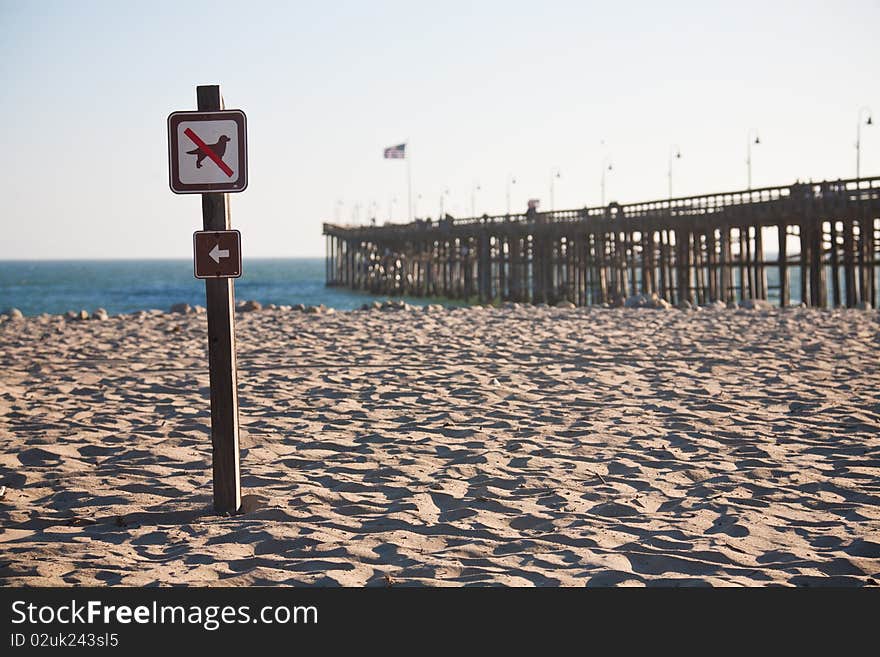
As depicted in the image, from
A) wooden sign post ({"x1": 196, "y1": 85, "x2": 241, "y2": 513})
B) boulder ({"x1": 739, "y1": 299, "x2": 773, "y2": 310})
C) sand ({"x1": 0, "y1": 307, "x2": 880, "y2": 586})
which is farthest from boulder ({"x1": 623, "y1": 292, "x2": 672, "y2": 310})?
wooden sign post ({"x1": 196, "y1": 85, "x2": 241, "y2": 513})

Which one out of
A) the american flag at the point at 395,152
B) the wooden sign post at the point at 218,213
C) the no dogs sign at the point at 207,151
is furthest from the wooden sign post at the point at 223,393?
the american flag at the point at 395,152

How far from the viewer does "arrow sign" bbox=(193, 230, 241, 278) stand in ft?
18.7

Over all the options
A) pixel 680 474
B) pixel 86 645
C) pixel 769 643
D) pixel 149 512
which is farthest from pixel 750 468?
pixel 86 645

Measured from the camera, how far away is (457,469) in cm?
706

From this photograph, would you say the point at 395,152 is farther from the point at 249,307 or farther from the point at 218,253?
the point at 218,253

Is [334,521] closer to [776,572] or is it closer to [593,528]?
[593,528]

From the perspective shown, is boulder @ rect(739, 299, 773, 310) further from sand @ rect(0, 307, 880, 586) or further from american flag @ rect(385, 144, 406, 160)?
american flag @ rect(385, 144, 406, 160)

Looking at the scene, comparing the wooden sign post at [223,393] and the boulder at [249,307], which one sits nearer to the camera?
Answer: the wooden sign post at [223,393]

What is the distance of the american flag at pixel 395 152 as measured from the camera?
54562mm

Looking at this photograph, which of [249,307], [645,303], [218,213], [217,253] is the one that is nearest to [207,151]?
[218,213]

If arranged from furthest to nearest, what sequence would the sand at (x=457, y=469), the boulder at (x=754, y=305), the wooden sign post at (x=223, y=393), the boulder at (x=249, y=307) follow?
the boulder at (x=249, y=307)
the boulder at (x=754, y=305)
the wooden sign post at (x=223, y=393)
the sand at (x=457, y=469)

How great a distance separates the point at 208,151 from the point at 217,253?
597 mm

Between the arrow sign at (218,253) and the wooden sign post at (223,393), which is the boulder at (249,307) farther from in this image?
the arrow sign at (218,253)

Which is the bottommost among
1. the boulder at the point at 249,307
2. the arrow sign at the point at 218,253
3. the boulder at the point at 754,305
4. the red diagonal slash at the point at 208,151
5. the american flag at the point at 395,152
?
the boulder at the point at 754,305
